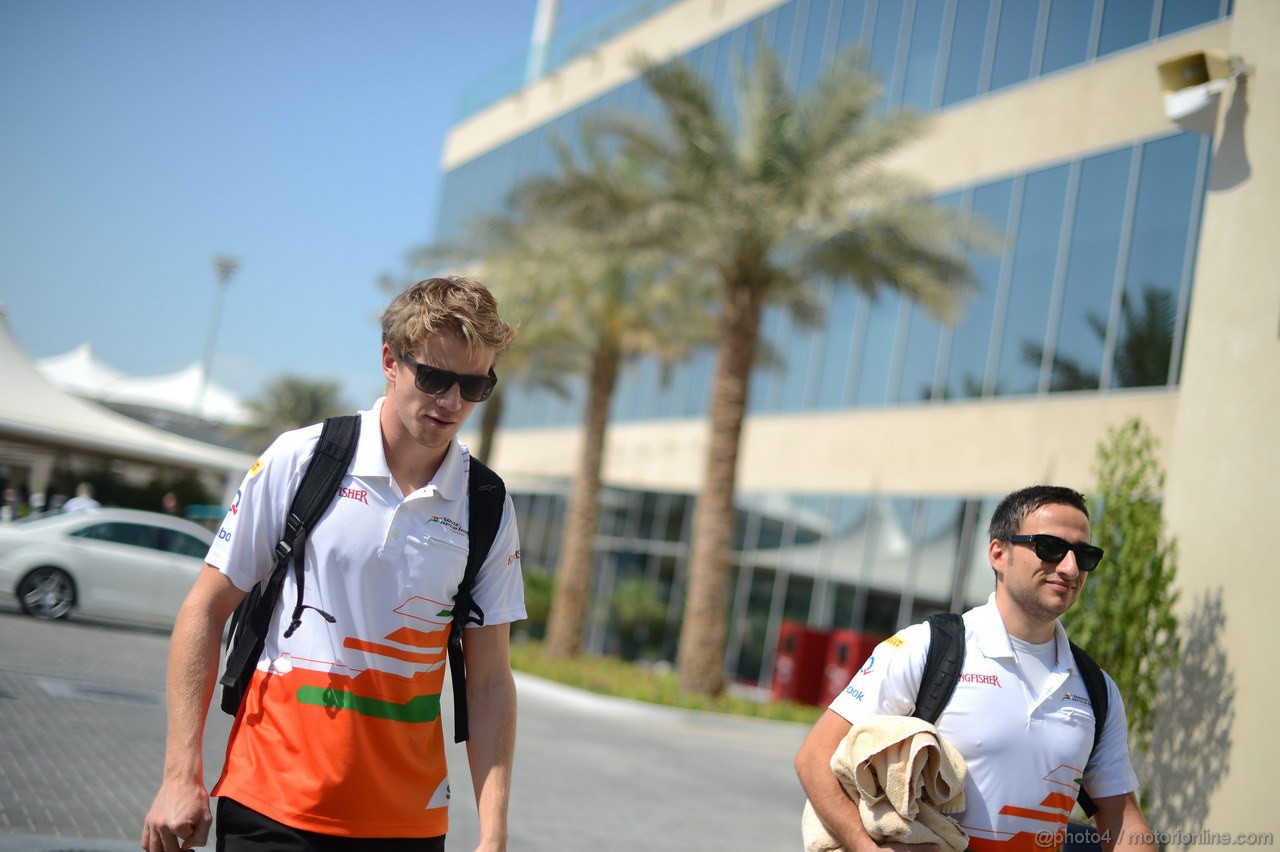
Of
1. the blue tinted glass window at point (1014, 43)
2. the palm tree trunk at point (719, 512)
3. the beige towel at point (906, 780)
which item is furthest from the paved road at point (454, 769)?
the blue tinted glass window at point (1014, 43)

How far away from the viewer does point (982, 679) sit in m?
3.38

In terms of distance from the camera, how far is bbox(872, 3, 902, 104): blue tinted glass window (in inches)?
1093

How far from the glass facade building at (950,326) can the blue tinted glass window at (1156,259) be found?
0.03 metres

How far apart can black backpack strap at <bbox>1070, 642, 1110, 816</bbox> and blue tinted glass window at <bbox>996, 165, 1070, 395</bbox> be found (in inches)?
756

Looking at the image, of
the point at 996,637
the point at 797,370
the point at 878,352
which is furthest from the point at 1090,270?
the point at 996,637

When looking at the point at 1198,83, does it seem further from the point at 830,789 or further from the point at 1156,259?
the point at 1156,259

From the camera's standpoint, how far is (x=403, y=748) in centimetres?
292

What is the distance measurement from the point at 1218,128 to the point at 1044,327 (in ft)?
41.9

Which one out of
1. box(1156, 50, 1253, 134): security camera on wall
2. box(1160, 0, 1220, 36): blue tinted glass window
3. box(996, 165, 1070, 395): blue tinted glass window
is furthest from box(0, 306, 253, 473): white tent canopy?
box(1156, 50, 1253, 134): security camera on wall

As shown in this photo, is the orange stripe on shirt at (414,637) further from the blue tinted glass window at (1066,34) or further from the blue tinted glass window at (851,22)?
the blue tinted glass window at (851,22)

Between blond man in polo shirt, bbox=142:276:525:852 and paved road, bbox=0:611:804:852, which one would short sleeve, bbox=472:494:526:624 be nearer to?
blond man in polo shirt, bbox=142:276:525:852

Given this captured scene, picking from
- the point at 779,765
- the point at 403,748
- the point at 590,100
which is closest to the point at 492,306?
the point at 403,748

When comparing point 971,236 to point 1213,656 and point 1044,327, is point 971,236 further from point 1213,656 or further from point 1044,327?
point 1213,656

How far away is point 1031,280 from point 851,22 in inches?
372
